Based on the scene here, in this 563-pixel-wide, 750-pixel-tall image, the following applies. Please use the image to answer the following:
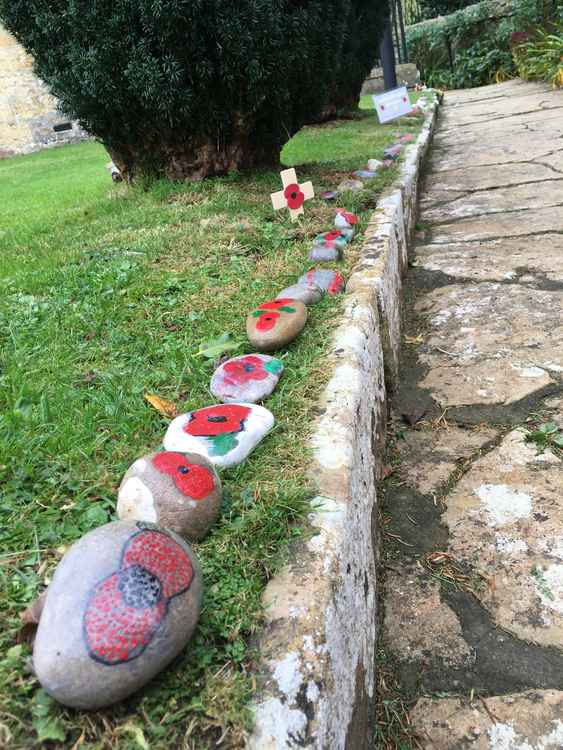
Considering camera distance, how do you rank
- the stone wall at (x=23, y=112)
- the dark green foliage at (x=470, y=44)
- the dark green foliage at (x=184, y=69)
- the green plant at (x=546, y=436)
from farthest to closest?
the stone wall at (x=23, y=112) → the dark green foliage at (x=470, y=44) → the dark green foliage at (x=184, y=69) → the green plant at (x=546, y=436)

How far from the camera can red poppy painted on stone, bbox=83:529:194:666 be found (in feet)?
2.54

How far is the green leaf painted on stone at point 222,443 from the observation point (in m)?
1.26

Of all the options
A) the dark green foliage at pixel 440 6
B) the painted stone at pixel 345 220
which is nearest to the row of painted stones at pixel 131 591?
the painted stone at pixel 345 220

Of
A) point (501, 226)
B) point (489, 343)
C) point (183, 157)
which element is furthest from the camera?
point (183, 157)

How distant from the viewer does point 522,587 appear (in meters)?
1.26

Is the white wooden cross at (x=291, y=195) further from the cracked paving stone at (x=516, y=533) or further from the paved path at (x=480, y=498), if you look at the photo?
the cracked paving stone at (x=516, y=533)

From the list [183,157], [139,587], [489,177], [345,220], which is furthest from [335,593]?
[489,177]

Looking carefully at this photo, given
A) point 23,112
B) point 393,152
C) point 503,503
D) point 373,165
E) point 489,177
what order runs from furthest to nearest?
point 23,112 → point 393,152 → point 489,177 → point 373,165 → point 503,503

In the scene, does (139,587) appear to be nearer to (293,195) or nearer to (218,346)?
(218,346)

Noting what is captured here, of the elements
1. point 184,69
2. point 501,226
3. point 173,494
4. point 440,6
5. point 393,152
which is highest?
point 184,69

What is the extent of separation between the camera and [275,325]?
5.81 feet

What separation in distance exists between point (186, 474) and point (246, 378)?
0.48 m

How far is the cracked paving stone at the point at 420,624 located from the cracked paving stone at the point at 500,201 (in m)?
3.03

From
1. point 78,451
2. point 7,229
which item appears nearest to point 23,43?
point 7,229
